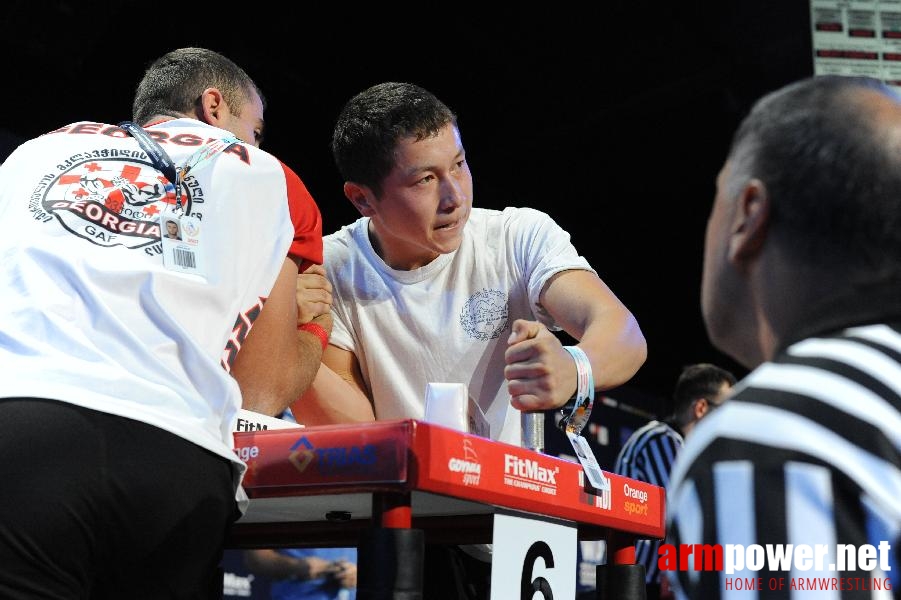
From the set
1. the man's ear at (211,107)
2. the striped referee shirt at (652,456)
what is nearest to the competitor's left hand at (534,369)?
the man's ear at (211,107)

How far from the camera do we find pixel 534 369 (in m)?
1.50

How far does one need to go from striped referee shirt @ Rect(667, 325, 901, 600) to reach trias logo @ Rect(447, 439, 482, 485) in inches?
22.5

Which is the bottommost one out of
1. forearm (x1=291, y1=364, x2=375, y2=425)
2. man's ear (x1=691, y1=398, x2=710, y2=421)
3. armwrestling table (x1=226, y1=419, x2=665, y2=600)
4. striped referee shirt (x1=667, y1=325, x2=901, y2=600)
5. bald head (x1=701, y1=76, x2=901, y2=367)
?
striped referee shirt (x1=667, y1=325, x2=901, y2=600)

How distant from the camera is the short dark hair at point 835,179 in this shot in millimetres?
774

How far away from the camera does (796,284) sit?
0.80m

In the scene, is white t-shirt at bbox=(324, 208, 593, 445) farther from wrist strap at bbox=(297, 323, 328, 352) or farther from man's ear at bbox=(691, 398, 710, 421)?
man's ear at bbox=(691, 398, 710, 421)

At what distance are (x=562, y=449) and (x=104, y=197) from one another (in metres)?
6.56

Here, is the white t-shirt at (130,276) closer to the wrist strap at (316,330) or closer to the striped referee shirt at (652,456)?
the wrist strap at (316,330)

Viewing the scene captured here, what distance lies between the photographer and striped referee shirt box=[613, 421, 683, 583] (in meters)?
5.04

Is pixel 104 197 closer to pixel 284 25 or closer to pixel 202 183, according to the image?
pixel 202 183

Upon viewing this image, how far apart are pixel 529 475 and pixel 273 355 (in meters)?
0.47

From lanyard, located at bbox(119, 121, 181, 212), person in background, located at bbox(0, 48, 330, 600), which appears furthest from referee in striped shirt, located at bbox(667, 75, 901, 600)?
lanyard, located at bbox(119, 121, 181, 212)

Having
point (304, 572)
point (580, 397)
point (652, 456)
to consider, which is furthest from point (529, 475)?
point (652, 456)

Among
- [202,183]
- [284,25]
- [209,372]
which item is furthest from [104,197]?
[284,25]
